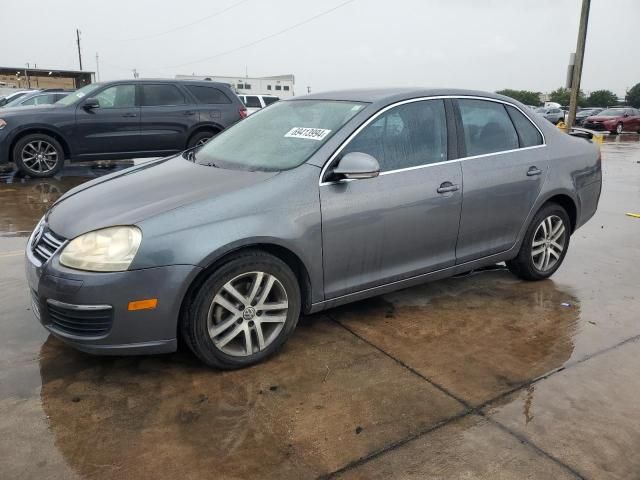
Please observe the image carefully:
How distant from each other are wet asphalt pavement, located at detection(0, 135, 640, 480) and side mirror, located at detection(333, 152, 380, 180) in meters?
1.08

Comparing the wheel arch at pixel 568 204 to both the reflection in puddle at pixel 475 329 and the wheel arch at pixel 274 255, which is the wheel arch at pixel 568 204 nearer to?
the reflection in puddle at pixel 475 329

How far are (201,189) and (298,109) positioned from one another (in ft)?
3.91

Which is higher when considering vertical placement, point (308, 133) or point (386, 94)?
point (386, 94)

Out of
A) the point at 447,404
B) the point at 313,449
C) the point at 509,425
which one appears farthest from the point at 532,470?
the point at 313,449

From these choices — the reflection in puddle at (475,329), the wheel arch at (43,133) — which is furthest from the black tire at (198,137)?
the reflection in puddle at (475,329)

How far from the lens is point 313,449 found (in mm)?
2488

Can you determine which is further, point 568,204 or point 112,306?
point 568,204

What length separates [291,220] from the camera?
3.10 meters

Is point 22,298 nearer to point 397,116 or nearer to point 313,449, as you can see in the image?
point 313,449

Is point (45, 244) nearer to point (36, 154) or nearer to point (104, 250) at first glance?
point (104, 250)

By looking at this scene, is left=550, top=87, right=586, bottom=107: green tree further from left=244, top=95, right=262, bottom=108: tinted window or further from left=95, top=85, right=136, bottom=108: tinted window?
left=95, top=85, right=136, bottom=108: tinted window

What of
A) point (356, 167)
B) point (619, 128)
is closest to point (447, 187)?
point (356, 167)

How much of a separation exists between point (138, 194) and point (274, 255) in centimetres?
86

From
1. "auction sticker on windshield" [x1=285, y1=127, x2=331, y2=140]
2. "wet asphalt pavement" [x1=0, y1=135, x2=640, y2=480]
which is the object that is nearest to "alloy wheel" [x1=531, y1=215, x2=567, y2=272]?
"wet asphalt pavement" [x1=0, y1=135, x2=640, y2=480]
